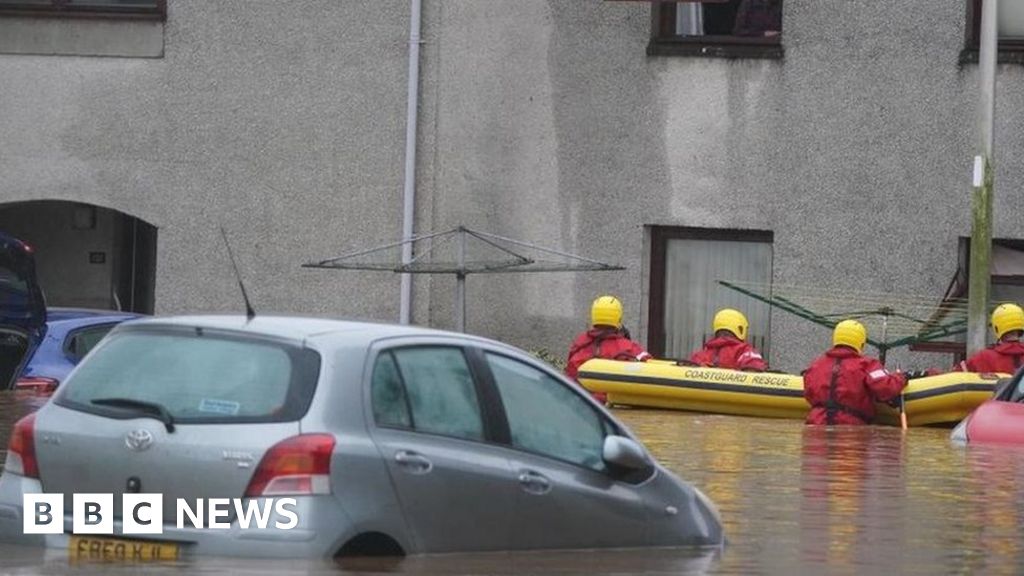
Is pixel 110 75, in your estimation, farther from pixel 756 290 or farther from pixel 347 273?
pixel 756 290

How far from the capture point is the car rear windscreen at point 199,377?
889 centimetres

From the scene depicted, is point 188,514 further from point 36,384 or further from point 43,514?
point 36,384

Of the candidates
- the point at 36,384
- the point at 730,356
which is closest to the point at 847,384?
the point at 730,356

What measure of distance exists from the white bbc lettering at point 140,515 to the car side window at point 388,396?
35.0 inches

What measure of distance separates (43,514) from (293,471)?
1.12 metres

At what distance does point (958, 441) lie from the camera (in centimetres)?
1752

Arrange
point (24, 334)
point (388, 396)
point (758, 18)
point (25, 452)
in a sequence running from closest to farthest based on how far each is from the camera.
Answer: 1. point (388, 396)
2. point (25, 452)
3. point (24, 334)
4. point (758, 18)

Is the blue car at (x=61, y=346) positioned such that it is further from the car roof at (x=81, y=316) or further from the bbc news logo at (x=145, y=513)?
the bbc news logo at (x=145, y=513)

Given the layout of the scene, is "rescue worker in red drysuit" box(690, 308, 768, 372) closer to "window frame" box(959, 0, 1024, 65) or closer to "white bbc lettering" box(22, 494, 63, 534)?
"window frame" box(959, 0, 1024, 65)

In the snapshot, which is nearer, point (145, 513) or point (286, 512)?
point (286, 512)

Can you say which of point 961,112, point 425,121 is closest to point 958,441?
point 961,112

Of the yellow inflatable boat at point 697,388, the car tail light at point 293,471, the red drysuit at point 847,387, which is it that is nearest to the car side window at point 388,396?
the car tail light at point 293,471

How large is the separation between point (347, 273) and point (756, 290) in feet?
13.8

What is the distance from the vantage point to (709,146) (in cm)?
2383
